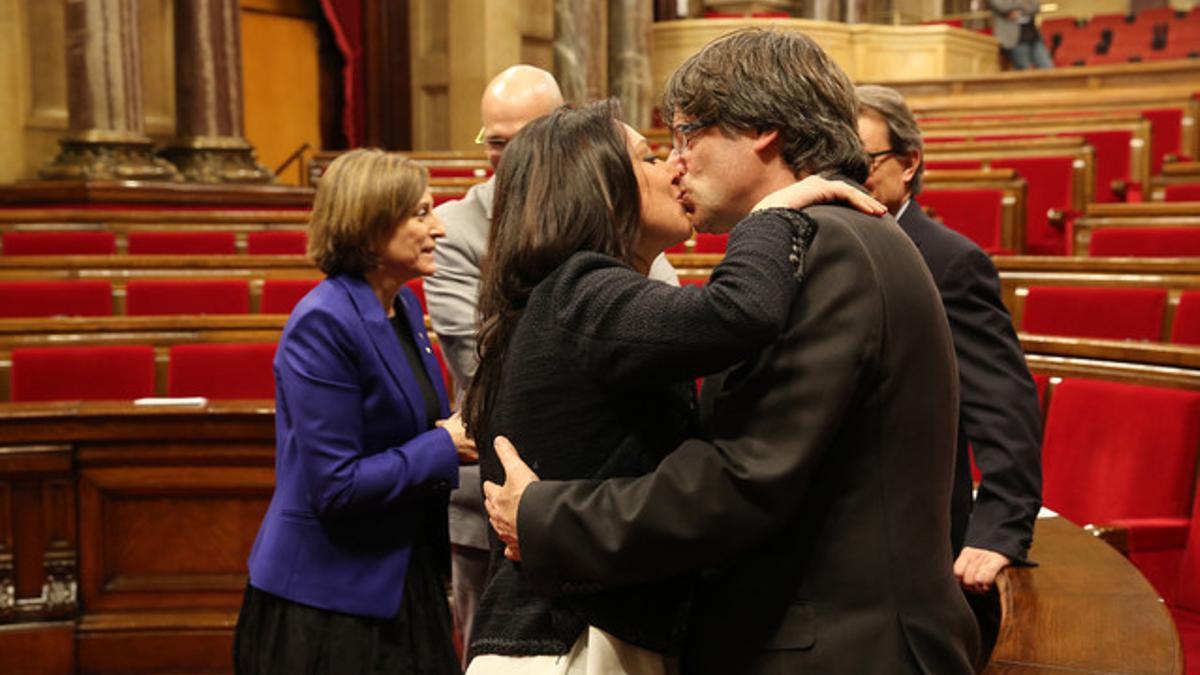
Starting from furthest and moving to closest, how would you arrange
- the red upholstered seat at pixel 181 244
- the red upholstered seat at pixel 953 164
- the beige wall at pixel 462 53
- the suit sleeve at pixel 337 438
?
the beige wall at pixel 462 53 → the red upholstered seat at pixel 953 164 → the red upholstered seat at pixel 181 244 → the suit sleeve at pixel 337 438

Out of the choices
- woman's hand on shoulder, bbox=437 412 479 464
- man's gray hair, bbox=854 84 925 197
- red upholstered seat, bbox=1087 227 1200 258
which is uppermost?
man's gray hair, bbox=854 84 925 197

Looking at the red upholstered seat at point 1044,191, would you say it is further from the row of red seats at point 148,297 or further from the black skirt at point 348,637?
the black skirt at point 348,637

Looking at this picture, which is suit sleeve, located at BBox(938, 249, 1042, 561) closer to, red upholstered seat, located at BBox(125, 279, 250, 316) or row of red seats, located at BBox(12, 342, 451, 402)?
row of red seats, located at BBox(12, 342, 451, 402)

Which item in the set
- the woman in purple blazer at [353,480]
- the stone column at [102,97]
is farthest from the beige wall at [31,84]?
the woman in purple blazer at [353,480]

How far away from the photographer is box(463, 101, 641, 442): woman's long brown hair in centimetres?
116

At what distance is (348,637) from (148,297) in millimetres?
2657

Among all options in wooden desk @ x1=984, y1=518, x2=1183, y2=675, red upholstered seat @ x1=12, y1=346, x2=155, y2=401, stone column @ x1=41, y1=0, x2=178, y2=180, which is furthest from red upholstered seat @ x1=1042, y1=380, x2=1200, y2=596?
stone column @ x1=41, y1=0, x2=178, y2=180

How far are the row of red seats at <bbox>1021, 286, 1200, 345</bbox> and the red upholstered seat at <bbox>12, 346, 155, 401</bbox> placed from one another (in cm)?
233

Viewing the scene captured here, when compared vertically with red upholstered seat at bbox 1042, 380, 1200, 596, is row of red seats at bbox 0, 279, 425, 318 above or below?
above

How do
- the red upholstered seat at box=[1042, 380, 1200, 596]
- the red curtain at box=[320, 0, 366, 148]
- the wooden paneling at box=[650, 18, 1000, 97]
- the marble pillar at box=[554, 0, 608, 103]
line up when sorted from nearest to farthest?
1. the red upholstered seat at box=[1042, 380, 1200, 596]
2. the marble pillar at box=[554, 0, 608, 103]
3. the red curtain at box=[320, 0, 366, 148]
4. the wooden paneling at box=[650, 18, 1000, 97]

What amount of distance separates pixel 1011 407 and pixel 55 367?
248 cm

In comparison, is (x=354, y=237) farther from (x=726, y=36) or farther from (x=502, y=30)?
(x=502, y=30)

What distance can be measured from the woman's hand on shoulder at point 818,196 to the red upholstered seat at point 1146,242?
342 centimetres

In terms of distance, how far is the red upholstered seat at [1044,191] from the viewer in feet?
18.7
